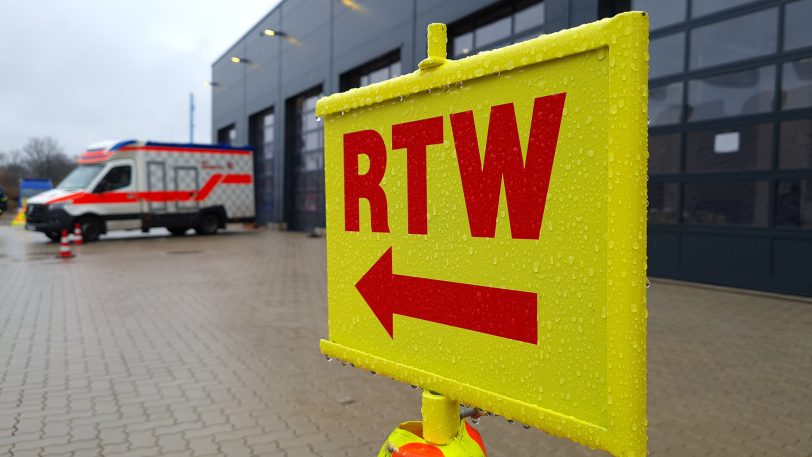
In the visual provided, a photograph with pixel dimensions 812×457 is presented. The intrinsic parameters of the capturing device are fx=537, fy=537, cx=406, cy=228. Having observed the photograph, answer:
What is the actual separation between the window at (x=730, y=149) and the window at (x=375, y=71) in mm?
9508

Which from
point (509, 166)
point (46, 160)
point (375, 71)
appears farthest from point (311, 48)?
point (46, 160)

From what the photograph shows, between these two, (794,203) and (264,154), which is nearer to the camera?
(794,203)

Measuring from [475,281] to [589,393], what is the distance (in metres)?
0.28

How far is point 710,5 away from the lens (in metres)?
8.67

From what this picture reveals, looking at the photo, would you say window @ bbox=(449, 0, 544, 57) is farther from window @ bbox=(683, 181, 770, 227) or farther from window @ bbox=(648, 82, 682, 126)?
window @ bbox=(683, 181, 770, 227)

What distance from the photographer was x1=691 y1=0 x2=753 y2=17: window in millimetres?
8352

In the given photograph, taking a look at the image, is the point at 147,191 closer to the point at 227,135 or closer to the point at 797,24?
the point at 227,135

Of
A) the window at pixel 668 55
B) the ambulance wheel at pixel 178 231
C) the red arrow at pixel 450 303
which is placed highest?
the window at pixel 668 55

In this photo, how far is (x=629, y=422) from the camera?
79cm

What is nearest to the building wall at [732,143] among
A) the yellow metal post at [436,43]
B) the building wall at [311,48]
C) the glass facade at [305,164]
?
the building wall at [311,48]

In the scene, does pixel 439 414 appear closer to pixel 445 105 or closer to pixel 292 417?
pixel 445 105

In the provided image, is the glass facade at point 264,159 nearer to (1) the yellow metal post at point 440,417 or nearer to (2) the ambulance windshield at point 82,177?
(2) the ambulance windshield at point 82,177

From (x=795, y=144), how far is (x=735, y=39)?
191cm

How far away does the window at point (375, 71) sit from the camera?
55.8 ft
